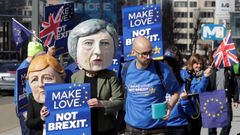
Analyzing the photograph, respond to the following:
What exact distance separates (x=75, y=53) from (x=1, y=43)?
143 ft

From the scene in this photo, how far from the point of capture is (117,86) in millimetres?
5586

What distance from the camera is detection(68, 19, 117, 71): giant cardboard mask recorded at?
5465 millimetres

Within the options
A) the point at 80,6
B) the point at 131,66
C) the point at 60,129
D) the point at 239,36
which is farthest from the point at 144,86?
the point at 239,36

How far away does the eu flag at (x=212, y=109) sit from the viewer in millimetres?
7953

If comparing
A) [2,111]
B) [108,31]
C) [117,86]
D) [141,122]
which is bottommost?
[2,111]

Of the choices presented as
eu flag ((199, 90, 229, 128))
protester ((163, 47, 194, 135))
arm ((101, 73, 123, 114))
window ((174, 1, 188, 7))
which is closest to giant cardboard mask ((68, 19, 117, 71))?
arm ((101, 73, 123, 114))

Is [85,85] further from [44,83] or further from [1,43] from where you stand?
[1,43]

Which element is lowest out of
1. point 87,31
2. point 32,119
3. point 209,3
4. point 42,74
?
point 32,119

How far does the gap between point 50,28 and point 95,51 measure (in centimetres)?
419

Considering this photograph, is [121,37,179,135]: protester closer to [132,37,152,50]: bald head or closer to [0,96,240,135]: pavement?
[132,37,152,50]: bald head

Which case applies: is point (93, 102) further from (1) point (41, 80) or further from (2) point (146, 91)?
(2) point (146, 91)

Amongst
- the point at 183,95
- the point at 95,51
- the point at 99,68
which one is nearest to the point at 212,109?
the point at 183,95

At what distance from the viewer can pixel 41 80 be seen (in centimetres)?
535

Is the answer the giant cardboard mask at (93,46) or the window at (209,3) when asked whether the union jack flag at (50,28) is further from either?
the window at (209,3)
